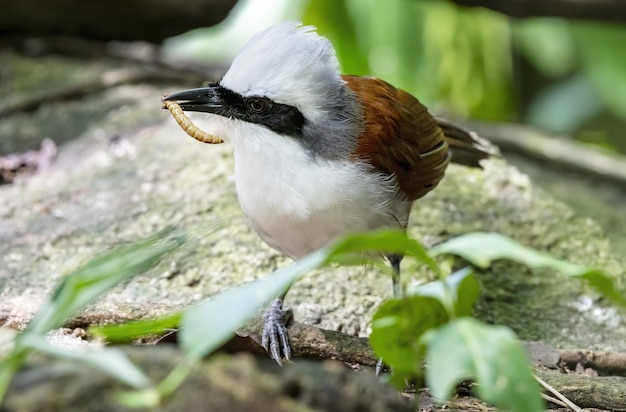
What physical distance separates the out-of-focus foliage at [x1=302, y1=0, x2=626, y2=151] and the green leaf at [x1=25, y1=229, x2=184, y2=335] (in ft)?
17.0

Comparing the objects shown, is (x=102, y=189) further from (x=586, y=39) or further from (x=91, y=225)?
(x=586, y=39)

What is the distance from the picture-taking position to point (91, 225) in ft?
13.0

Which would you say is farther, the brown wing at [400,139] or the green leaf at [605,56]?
the green leaf at [605,56]

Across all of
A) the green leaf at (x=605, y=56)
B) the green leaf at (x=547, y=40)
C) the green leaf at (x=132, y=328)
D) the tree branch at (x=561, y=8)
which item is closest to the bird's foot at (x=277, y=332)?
the green leaf at (x=132, y=328)

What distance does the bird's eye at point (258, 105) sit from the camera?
9.37ft

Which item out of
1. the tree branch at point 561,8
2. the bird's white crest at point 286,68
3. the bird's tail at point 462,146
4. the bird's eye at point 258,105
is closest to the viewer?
the bird's white crest at point 286,68

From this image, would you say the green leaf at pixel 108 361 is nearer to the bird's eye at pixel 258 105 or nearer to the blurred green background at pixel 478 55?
the bird's eye at pixel 258 105

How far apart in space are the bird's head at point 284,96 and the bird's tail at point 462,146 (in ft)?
3.41

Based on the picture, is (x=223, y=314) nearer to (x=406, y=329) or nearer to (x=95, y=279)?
(x=95, y=279)

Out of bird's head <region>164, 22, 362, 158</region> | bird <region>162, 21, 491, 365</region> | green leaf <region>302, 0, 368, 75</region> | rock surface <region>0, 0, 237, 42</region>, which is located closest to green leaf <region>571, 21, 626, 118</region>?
green leaf <region>302, 0, 368, 75</region>

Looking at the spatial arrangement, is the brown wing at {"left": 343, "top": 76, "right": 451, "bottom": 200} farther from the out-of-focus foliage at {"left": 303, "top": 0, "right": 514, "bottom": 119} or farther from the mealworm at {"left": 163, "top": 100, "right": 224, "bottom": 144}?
the out-of-focus foliage at {"left": 303, "top": 0, "right": 514, "bottom": 119}

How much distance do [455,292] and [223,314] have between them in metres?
0.56

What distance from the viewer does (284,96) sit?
9.21 feet

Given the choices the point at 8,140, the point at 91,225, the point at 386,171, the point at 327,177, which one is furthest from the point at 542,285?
the point at 8,140
